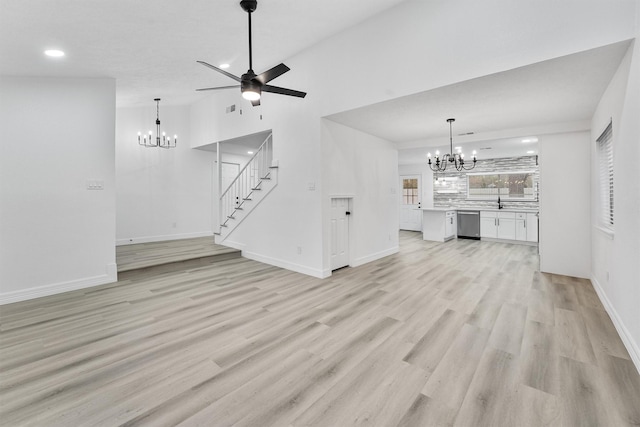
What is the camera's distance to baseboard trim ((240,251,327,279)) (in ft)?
15.0

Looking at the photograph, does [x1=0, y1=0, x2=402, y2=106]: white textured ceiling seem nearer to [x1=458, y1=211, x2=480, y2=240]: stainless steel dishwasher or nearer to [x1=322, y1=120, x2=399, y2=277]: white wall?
[x1=322, y1=120, x2=399, y2=277]: white wall

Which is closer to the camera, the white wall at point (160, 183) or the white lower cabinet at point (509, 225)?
the white wall at point (160, 183)

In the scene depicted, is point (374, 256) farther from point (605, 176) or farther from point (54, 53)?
point (54, 53)

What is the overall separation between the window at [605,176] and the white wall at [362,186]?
3.39 metres

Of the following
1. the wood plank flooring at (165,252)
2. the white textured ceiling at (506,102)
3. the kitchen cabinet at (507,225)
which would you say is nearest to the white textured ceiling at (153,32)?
the white textured ceiling at (506,102)

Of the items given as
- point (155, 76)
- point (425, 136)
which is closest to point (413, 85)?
point (425, 136)

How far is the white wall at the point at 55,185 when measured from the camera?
3611mm

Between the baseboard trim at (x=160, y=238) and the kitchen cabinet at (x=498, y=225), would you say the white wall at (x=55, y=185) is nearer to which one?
the baseboard trim at (x=160, y=238)

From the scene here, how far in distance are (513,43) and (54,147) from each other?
19.1ft

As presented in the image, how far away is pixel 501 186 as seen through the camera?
8.84 meters

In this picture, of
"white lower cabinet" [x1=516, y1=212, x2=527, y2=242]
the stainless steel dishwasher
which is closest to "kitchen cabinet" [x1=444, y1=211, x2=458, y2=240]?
the stainless steel dishwasher

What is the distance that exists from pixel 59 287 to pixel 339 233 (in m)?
4.29

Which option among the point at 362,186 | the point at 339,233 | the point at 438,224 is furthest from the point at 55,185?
the point at 438,224

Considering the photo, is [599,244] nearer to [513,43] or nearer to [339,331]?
[513,43]
